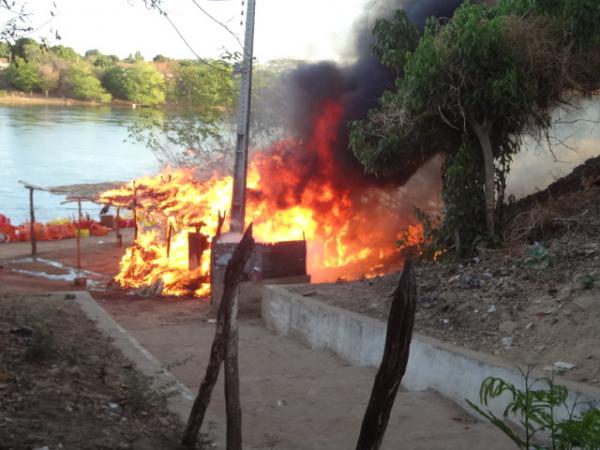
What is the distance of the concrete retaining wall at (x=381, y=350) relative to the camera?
6.00 m

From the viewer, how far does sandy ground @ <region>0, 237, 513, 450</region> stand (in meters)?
5.18

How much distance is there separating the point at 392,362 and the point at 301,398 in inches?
145

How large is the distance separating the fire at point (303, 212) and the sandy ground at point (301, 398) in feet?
16.0

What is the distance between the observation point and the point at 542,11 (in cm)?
Result: 945

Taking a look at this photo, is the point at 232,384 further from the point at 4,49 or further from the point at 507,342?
the point at 4,49

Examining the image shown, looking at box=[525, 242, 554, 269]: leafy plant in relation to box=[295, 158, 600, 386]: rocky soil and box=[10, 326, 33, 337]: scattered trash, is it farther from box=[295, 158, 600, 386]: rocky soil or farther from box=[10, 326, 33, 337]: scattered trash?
box=[10, 326, 33, 337]: scattered trash

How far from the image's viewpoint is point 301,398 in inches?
255

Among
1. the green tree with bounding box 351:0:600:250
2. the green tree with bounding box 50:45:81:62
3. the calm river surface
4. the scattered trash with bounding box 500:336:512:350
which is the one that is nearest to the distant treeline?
the calm river surface

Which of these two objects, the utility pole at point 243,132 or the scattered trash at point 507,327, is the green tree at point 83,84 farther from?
the scattered trash at point 507,327

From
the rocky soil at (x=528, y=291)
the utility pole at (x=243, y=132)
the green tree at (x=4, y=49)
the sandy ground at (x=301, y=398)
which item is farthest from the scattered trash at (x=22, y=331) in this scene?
the utility pole at (x=243, y=132)

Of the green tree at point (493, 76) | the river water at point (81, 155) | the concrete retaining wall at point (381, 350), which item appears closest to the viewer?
the concrete retaining wall at point (381, 350)

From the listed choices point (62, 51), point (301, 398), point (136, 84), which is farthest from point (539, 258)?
point (136, 84)

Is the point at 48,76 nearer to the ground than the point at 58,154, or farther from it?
nearer to the ground

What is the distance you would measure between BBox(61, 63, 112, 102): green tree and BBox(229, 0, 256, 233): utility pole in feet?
12.1
